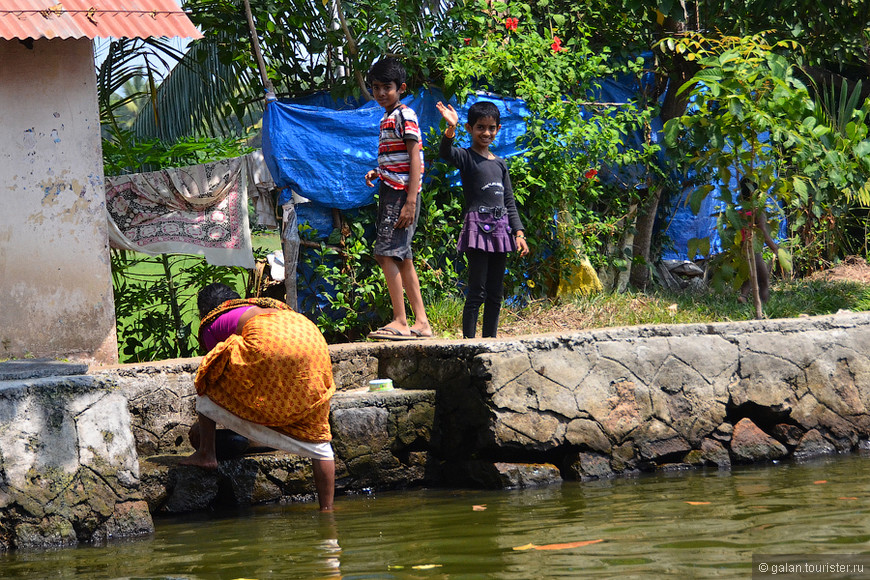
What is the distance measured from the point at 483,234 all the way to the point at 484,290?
367mm

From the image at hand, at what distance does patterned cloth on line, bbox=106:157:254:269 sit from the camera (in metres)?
6.74

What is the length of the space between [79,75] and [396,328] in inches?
102

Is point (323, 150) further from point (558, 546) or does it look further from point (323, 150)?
point (558, 546)

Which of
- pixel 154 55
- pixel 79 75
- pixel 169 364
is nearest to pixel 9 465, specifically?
pixel 169 364

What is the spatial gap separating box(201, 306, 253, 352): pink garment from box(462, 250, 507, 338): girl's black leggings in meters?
1.74

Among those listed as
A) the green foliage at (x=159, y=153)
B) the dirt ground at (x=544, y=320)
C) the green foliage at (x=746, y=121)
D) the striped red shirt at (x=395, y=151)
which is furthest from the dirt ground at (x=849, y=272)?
the green foliage at (x=159, y=153)

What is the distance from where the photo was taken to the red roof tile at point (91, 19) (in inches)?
216

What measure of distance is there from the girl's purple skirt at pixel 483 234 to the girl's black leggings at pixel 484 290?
0.26 feet

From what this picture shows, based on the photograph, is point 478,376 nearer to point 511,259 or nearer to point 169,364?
point 169,364

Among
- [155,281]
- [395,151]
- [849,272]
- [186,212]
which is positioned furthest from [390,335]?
[849,272]

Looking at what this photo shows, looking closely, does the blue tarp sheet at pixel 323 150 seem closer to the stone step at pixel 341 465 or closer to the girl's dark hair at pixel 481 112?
the girl's dark hair at pixel 481 112

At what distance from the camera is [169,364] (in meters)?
5.50

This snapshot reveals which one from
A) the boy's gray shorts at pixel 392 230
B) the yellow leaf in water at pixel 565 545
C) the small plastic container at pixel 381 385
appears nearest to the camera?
the yellow leaf in water at pixel 565 545

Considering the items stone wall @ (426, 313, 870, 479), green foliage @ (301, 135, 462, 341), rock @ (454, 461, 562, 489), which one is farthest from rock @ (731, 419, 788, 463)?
green foliage @ (301, 135, 462, 341)
